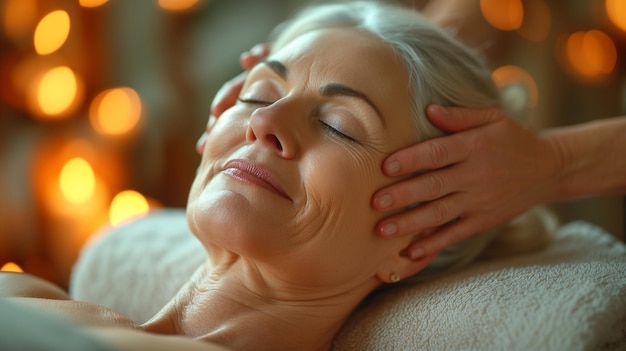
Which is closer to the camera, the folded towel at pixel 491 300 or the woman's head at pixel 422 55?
the folded towel at pixel 491 300

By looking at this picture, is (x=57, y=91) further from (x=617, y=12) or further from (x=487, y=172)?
(x=617, y=12)

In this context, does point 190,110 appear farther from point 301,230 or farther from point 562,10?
point 301,230

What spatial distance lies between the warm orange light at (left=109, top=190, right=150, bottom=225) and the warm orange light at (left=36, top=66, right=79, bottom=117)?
38 centimetres

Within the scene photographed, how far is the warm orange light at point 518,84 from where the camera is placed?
149cm

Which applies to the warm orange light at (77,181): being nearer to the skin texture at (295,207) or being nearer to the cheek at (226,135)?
the skin texture at (295,207)

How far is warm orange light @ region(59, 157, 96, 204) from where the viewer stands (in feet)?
7.77

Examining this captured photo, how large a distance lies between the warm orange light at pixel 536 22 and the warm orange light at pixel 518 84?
133 mm

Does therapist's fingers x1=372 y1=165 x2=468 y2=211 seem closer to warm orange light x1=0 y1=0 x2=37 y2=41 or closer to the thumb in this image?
the thumb

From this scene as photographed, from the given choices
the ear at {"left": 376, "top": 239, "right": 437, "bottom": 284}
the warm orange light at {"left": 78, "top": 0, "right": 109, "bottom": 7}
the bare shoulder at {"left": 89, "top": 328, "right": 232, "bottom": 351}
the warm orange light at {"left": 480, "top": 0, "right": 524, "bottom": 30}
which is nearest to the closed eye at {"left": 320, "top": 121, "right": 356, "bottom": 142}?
the ear at {"left": 376, "top": 239, "right": 437, "bottom": 284}

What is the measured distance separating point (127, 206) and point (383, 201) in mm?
1589

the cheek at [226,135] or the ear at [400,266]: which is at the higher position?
the cheek at [226,135]

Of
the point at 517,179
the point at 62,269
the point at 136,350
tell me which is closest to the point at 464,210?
the point at 517,179

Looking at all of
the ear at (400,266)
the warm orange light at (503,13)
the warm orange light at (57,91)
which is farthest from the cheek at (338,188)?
the warm orange light at (57,91)

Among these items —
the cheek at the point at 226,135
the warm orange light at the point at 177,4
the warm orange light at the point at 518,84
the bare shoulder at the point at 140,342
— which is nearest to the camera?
the bare shoulder at the point at 140,342
